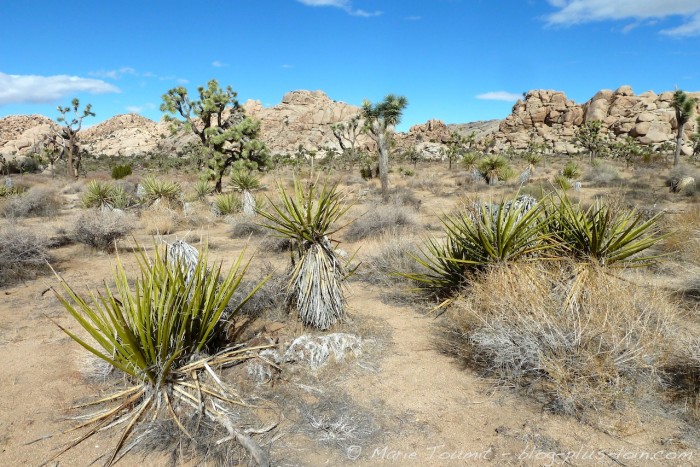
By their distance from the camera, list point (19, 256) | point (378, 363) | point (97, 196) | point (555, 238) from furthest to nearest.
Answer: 1. point (97, 196)
2. point (19, 256)
3. point (555, 238)
4. point (378, 363)

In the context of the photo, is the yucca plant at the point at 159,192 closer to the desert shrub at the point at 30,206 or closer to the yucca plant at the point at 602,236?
the desert shrub at the point at 30,206

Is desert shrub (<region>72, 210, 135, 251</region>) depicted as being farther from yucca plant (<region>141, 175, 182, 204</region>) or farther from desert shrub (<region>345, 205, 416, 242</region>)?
desert shrub (<region>345, 205, 416, 242</region>)

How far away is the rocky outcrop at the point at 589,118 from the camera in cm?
6931

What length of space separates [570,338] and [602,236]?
6.37ft

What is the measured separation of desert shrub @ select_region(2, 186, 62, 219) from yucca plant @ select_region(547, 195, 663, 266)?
50.2 feet

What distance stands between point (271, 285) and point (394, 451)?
303cm

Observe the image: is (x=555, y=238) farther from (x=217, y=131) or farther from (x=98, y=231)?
(x=217, y=131)

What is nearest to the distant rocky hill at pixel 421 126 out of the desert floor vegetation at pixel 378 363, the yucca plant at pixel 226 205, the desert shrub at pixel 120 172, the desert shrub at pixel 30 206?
the desert shrub at pixel 120 172

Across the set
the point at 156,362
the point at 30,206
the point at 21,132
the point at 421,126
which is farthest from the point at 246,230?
the point at 21,132

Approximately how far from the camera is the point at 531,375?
3.86 meters

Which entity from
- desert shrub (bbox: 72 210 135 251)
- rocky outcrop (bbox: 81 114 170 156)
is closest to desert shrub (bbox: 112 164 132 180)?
desert shrub (bbox: 72 210 135 251)

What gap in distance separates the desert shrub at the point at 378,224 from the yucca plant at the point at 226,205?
5.30m

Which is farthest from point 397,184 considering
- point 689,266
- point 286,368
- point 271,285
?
point 286,368

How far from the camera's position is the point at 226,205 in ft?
47.1
